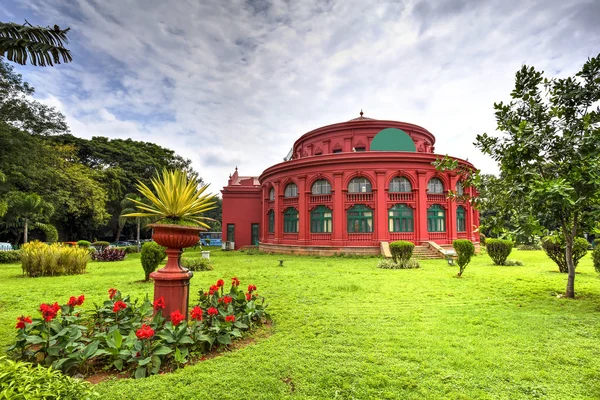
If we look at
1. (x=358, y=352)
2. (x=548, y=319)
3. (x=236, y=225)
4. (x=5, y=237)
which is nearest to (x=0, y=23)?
(x=358, y=352)

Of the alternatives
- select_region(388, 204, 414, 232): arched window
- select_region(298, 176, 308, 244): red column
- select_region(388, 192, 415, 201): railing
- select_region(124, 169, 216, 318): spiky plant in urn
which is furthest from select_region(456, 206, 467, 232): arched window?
select_region(124, 169, 216, 318): spiky plant in urn

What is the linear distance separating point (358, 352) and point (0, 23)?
27.9 ft

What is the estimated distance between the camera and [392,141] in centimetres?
2731

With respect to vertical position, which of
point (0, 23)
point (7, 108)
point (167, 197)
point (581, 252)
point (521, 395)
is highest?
point (7, 108)

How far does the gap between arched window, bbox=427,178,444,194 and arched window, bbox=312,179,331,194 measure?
7588 mm

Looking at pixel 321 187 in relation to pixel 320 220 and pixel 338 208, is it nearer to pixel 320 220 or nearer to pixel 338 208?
pixel 338 208

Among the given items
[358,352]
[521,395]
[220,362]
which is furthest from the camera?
[358,352]

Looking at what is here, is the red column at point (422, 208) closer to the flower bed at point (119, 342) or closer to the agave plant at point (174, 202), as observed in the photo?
the agave plant at point (174, 202)

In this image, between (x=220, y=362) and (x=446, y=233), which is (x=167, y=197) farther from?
(x=446, y=233)

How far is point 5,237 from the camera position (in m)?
32.6

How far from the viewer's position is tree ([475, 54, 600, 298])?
726 centimetres

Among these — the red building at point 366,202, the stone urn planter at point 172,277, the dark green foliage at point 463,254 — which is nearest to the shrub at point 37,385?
the stone urn planter at point 172,277

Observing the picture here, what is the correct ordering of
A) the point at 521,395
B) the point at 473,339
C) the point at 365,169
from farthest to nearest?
the point at 365,169
the point at 473,339
the point at 521,395

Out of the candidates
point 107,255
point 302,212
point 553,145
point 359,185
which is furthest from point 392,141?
point 107,255
